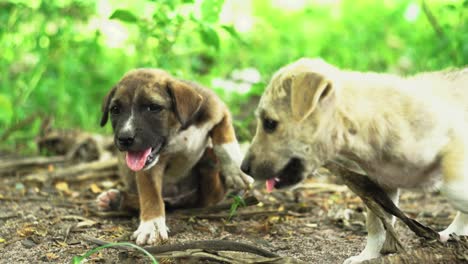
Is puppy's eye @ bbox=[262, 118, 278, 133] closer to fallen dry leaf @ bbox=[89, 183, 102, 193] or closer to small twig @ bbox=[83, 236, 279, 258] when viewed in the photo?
small twig @ bbox=[83, 236, 279, 258]

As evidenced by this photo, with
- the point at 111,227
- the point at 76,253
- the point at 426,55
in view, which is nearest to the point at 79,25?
the point at 426,55

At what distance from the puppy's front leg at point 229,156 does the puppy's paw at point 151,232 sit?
723mm

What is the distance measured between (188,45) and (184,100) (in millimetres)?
3688

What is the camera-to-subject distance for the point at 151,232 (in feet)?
15.5

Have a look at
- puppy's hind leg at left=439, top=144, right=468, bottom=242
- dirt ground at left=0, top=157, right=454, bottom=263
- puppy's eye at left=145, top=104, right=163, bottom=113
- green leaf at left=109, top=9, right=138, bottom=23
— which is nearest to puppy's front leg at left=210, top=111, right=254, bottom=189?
dirt ground at left=0, top=157, right=454, bottom=263

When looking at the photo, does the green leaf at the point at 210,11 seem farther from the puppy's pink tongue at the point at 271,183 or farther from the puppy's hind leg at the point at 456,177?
the puppy's hind leg at the point at 456,177

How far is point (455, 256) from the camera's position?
12.1 feet

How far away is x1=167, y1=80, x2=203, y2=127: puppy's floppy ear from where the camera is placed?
16.6 ft

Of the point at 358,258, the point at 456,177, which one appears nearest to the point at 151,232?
the point at 358,258

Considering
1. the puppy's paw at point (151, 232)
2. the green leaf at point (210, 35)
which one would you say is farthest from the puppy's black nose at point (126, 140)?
the green leaf at point (210, 35)

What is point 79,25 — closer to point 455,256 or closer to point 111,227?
point 111,227

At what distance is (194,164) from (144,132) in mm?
822

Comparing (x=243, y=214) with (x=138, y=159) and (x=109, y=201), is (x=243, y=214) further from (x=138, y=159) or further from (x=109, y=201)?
(x=109, y=201)

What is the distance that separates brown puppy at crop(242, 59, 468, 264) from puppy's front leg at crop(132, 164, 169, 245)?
99 cm
